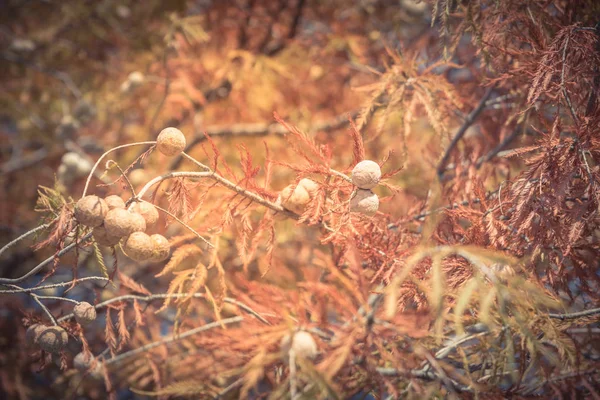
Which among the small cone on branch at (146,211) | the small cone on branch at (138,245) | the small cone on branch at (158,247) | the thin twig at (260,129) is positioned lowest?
the thin twig at (260,129)

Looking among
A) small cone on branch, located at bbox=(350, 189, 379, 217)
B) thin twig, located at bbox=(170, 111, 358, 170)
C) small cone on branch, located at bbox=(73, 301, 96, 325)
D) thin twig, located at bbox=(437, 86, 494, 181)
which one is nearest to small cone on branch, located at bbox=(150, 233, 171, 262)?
small cone on branch, located at bbox=(73, 301, 96, 325)

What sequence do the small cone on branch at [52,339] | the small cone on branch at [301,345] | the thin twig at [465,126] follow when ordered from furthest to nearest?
the thin twig at [465,126] < the small cone on branch at [52,339] < the small cone on branch at [301,345]

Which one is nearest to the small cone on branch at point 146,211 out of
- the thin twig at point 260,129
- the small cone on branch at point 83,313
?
the small cone on branch at point 83,313

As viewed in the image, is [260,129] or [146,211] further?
[260,129]

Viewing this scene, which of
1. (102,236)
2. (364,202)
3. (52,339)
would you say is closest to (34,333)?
(52,339)

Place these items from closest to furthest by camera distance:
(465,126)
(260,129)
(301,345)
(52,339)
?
1. (301,345)
2. (52,339)
3. (465,126)
4. (260,129)

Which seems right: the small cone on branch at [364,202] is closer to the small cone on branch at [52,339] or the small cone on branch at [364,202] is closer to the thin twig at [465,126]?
the thin twig at [465,126]

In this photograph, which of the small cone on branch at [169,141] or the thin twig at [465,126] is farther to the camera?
the thin twig at [465,126]

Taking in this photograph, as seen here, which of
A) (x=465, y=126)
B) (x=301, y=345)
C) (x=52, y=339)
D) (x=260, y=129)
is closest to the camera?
(x=301, y=345)

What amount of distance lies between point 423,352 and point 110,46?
6.40ft

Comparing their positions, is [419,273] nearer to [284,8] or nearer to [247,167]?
[247,167]

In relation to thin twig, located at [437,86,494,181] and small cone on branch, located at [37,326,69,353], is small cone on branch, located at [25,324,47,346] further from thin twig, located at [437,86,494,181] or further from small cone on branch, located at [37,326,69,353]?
thin twig, located at [437,86,494,181]

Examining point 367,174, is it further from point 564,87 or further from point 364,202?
point 564,87

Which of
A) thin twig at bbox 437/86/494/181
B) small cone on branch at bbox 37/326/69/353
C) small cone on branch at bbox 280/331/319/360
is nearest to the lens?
small cone on branch at bbox 280/331/319/360
